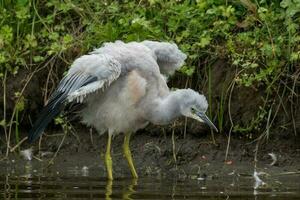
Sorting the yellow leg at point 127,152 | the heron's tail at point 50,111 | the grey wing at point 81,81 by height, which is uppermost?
the grey wing at point 81,81

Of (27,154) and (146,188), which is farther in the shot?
(27,154)

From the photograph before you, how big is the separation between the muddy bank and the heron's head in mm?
584

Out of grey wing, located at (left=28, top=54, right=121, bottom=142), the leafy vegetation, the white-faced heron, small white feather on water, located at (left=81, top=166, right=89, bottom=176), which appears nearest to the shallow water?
small white feather on water, located at (left=81, top=166, right=89, bottom=176)

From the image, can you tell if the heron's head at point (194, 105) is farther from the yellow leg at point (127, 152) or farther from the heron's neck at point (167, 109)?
the yellow leg at point (127, 152)

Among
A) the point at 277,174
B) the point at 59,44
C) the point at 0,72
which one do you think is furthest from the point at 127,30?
the point at 277,174

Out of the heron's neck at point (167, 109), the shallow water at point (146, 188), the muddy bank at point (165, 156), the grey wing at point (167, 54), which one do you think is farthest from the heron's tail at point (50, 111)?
the grey wing at point (167, 54)

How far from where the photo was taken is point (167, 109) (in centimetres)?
868

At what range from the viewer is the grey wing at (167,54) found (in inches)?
360

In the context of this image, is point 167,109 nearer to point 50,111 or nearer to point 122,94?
point 122,94

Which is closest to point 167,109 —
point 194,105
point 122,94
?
point 194,105

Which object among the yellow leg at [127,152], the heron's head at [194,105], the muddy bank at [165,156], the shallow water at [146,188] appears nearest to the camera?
the shallow water at [146,188]

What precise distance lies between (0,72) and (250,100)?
8.03 ft

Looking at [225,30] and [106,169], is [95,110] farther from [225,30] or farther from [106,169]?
[225,30]

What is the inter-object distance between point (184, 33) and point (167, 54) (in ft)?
1.96
